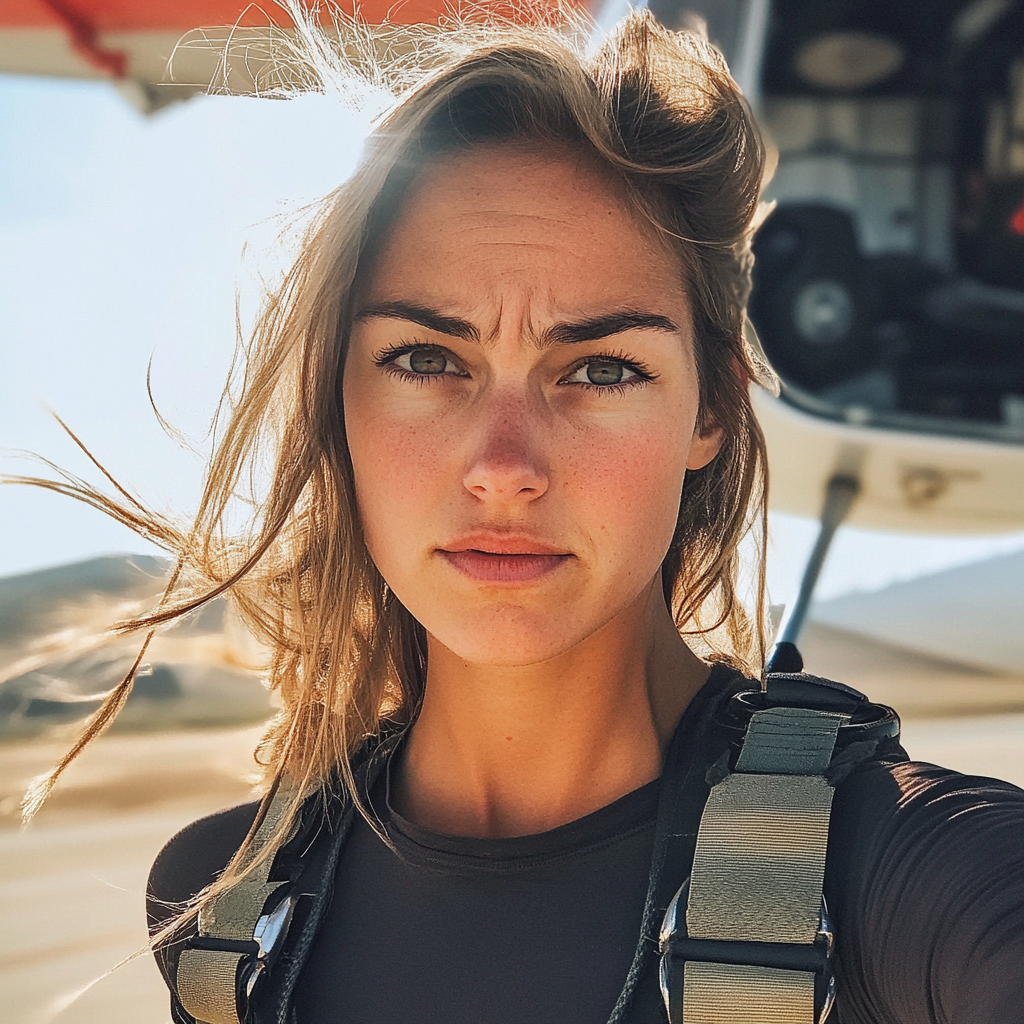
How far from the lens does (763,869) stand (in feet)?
2.81

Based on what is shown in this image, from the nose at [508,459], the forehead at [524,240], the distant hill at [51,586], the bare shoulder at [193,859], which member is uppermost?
the forehead at [524,240]

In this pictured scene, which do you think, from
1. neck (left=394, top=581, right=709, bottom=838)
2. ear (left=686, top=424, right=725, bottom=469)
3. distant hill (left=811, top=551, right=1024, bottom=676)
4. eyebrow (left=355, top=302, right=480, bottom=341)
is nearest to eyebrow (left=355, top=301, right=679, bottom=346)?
Result: eyebrow (left=355, top=302, right=480, bottom=341)

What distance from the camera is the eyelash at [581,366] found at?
3.41 ft

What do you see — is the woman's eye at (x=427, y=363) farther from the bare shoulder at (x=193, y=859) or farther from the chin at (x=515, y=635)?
the bare shoulder at (x=193, y=859)

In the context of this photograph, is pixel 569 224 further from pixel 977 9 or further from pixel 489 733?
pixel 977 9

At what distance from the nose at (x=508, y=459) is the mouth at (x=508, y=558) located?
3 cm

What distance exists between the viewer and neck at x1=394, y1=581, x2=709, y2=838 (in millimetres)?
1107

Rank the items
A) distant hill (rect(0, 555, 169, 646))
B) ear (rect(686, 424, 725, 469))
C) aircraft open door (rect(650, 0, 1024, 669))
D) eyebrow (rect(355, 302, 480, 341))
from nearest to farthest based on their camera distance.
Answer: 1. eyebrow (rect(355, 302, 480, 341))
2. ear (rect(686, 424, 725, 469))
3. distant hill (rect(0, 555, 169, 646))
4. aircraft open door (rect(650, 0, 1024, 669))

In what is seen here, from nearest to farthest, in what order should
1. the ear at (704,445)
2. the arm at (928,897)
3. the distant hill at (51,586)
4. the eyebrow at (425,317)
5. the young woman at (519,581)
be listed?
the arm at (928,897) → the young woman at (519,581) → the eyebrow at (425,317) → the ear at (704,445) → the distant hill at (51,586)

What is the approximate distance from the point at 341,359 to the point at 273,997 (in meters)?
0.56

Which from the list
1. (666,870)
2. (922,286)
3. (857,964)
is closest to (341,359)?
(666,870)

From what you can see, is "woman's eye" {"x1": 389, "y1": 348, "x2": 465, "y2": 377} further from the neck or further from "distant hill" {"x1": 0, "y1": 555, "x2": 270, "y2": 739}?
"distant hill" {"x1": 0, "y1": 555, "x2": 270, "y2": 739}

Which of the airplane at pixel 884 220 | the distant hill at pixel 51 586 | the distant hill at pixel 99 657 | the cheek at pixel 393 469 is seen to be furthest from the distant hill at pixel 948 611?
the cheek at pixel 393 469

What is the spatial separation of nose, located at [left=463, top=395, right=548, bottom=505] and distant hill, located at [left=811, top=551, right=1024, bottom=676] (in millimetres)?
3158
